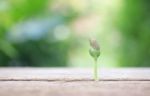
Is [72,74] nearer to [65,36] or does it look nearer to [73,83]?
[73,83]

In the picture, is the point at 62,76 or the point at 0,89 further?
the point at 62,76

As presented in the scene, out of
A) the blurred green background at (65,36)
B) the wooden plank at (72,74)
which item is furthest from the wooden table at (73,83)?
the blurred green background at (65,36)

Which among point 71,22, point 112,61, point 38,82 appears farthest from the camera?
point 71,22

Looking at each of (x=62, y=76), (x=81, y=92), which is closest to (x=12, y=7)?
(x=62, y=76)

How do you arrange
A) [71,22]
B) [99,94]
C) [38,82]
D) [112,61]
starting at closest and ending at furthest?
[99,94]
[38,82]
[112,61]
[71,22]

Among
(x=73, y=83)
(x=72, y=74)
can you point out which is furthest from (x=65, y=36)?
(x=73, y=83)

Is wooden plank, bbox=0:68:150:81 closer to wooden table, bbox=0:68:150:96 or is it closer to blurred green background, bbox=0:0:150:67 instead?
wooden table, bbox=0:68:150:96

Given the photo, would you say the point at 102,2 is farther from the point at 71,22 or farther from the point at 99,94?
the point at 99,94
